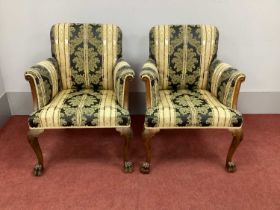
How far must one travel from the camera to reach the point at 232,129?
1.67 metres

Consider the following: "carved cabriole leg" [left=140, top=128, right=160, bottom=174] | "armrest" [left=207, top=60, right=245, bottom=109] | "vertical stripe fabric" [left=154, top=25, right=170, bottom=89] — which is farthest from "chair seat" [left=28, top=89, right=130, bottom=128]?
"armrest" [left=207, top=60, right=245, bottom=109]

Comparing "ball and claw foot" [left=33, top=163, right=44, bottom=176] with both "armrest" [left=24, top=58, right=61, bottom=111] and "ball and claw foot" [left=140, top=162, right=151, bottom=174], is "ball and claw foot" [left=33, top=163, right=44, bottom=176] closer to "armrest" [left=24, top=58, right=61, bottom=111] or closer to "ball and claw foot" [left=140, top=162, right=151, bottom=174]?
"armrest" [left=24, top=58, right=61, bottom=111]

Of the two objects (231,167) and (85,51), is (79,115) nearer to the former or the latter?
(85,51)

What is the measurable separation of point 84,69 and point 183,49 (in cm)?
74

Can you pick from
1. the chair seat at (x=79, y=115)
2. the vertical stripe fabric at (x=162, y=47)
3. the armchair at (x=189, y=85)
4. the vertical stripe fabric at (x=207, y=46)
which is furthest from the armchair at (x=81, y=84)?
the vertical stripe fabric at (x=207, y=46)

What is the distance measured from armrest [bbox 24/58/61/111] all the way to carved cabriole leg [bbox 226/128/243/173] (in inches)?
47.0

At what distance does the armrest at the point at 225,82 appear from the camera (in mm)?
1660

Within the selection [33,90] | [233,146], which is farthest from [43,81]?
[233,146]

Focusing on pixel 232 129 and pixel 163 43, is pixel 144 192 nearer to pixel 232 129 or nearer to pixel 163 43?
pixel 232 129

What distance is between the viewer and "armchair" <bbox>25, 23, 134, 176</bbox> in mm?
1616

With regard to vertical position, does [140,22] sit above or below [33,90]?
above

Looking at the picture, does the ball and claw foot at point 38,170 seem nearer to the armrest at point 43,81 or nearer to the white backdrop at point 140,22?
the armrest at point 43,81

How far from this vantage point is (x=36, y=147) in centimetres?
172

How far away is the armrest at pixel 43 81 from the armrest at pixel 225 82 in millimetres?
1111
